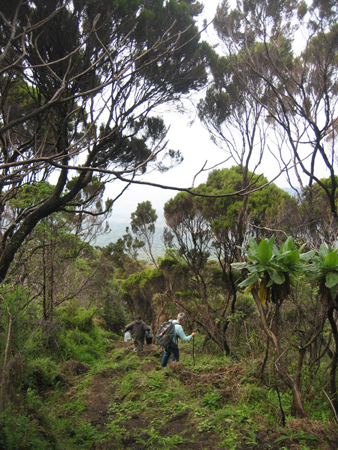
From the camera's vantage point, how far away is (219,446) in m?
3.76

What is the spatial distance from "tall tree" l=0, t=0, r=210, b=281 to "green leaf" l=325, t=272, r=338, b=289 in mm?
2786

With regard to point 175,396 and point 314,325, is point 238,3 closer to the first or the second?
point 314,325

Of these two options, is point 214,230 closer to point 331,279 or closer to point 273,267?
point 273,267

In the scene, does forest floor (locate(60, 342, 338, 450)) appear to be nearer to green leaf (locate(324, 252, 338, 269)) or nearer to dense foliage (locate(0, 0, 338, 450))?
dense foliage (locate(0, 0, 338, 450))

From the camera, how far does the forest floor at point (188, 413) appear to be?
3.71m

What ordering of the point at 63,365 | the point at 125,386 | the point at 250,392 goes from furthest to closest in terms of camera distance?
the point at 63,365 < the point at 125,386 < the point at 250,392

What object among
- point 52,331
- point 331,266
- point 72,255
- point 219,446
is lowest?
point 219,446

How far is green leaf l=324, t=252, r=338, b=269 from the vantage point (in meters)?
3.08

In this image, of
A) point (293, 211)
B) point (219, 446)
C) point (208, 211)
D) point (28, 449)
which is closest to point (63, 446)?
point (28, 449)

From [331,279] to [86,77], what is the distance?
17.8 ft

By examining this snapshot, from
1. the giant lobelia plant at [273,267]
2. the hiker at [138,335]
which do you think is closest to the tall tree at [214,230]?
the hiker at [138,335]

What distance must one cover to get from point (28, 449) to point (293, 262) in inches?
119

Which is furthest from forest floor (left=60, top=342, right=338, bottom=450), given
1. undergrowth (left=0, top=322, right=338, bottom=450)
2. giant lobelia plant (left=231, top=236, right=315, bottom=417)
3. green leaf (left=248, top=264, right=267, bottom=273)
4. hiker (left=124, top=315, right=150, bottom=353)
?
green leaf (left=248, top=264, right=267, bottom=273)

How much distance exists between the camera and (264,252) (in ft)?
10.6
